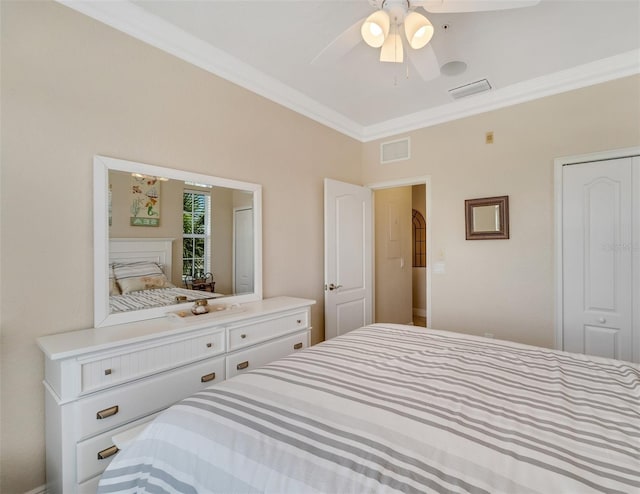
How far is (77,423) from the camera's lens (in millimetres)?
1357

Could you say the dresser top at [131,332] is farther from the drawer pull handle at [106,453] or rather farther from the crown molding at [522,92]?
the crown molding at [522,92]

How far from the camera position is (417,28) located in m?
1.52

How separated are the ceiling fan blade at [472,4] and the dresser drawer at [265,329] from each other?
204 cm

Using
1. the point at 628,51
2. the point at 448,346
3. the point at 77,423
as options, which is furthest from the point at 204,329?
the point at 628,51

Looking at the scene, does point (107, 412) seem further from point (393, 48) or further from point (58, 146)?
point (393, 48)

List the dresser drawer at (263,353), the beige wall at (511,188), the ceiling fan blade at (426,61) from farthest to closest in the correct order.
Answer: the beige wall at (511,188) < the dresser drawer at (263,353) < the ceiling fan blade at (426,61)

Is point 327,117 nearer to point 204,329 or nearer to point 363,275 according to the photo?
point 363,275

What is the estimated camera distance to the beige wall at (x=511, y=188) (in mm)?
2486

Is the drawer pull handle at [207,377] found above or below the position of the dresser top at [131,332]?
below

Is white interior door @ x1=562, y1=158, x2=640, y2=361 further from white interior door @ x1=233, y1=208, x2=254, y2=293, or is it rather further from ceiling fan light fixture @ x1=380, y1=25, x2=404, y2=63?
white interior door @ x1=233, y1=208, x2=254, y2=293

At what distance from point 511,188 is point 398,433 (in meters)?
2.72

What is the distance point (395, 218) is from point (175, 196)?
3.12m

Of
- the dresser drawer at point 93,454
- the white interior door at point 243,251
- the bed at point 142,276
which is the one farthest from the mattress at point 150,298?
the dresser drawer at point 93,454

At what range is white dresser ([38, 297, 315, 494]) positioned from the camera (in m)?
1.35
